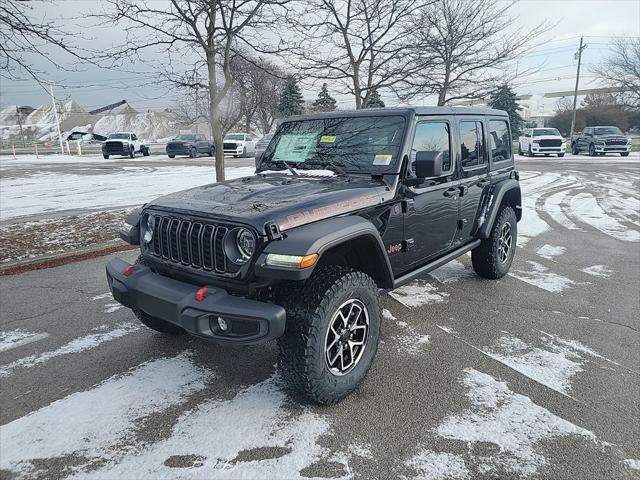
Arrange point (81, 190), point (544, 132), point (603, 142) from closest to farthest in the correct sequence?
point (81, 190) → point (603, 142) → point (544, 132)

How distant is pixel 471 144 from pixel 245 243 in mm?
2890

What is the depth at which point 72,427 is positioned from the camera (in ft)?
8.68

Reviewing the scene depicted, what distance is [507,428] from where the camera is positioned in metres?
2.66

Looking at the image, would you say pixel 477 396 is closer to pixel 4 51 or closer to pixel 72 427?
pixel 72 427

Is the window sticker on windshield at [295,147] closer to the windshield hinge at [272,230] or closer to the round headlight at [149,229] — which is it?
the round headlight at [149,229]

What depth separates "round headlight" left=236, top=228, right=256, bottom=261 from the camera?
8.72 feet

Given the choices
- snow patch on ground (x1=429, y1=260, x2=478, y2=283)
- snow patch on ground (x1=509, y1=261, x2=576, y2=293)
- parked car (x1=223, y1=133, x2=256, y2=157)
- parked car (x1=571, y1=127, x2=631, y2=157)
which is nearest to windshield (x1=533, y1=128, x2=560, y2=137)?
parked car (x1=571, y1=127, x2=631, y2=157)

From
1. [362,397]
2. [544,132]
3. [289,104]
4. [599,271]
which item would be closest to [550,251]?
[599,271]

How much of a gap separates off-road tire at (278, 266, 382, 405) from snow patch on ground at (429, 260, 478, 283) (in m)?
2.80

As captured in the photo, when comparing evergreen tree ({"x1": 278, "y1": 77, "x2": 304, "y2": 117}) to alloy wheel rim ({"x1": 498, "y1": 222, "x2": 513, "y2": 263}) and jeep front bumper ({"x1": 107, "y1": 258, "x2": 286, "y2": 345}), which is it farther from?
jeep front bumper ({"x1": 107, "y1": 258, "x2": 286, "y2": 345})

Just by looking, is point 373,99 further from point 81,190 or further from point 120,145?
point 120,145

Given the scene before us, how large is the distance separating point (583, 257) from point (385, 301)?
352cm

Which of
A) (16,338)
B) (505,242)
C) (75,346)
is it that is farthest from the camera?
(505,242)

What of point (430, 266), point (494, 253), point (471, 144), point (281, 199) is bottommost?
point (494, 253)
